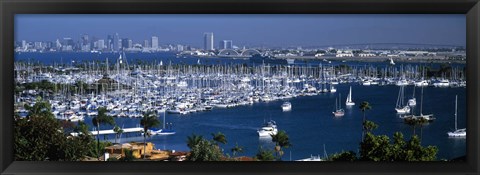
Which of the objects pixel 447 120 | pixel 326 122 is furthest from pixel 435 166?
pixel 326 122

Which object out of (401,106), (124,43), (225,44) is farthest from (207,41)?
(401,106)

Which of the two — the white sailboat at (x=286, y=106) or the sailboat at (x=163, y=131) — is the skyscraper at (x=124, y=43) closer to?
the sailboat at (x=163, y=131)

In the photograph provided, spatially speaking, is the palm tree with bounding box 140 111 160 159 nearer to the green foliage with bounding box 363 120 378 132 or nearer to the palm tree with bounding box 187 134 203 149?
the palm tree with bounding box 187 134 203 149

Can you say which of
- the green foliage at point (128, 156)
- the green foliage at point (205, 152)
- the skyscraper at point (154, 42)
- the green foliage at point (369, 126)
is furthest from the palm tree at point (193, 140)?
the green foliage at point (369, 126)

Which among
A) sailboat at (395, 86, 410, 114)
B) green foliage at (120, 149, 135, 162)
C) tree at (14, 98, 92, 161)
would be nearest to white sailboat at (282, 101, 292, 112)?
sailboat at (395, 86, 410, 114)

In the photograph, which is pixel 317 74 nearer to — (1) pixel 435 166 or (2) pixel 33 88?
(1) pixel 435 166
